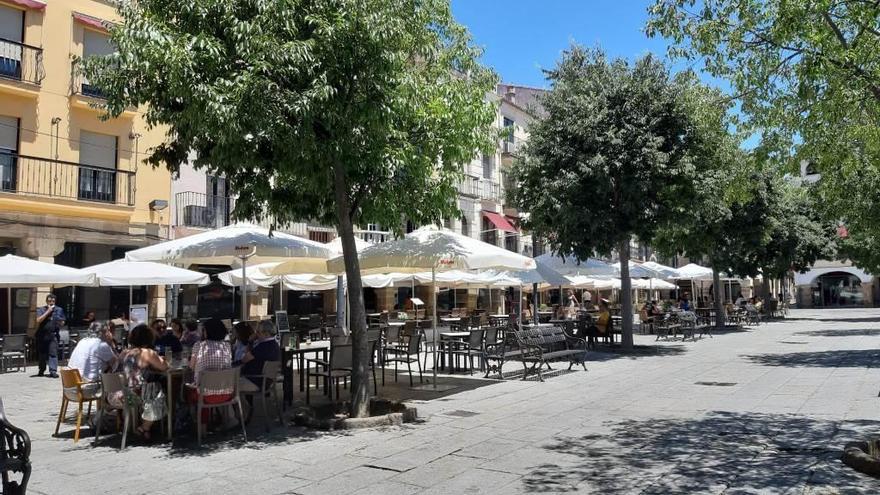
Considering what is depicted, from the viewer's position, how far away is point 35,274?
12992 mm

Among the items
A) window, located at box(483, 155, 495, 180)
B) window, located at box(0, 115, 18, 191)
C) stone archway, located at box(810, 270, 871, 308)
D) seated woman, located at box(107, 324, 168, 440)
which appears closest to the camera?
seated woman, located at box(107, 324, 168, 440)

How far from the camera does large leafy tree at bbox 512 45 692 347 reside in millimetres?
16438

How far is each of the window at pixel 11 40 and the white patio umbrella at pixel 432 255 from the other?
39.9 feet

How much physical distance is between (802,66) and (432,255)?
226 inches

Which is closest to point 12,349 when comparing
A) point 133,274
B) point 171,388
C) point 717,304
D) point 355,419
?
point 133,274

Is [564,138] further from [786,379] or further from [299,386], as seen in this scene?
[299,386]

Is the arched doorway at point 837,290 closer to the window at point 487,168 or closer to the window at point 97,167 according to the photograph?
the window at point 487,168

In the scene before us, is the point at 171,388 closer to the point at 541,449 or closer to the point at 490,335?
the point at 541,449

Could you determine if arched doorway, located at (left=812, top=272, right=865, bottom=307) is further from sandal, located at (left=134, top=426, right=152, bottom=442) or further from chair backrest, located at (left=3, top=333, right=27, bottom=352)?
sandal, located at (left=134, top=426, right=152, bottom=442)

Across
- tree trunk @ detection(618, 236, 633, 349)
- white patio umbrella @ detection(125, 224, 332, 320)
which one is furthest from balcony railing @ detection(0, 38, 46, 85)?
tree trunk @ detection(618, 236, 633, 349)

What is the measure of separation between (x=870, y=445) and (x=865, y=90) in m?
4.25

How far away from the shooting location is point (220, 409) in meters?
8.81

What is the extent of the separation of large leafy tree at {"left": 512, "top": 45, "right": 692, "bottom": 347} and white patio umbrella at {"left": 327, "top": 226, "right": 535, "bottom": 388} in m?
5.30

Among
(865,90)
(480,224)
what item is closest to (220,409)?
(865,90)
